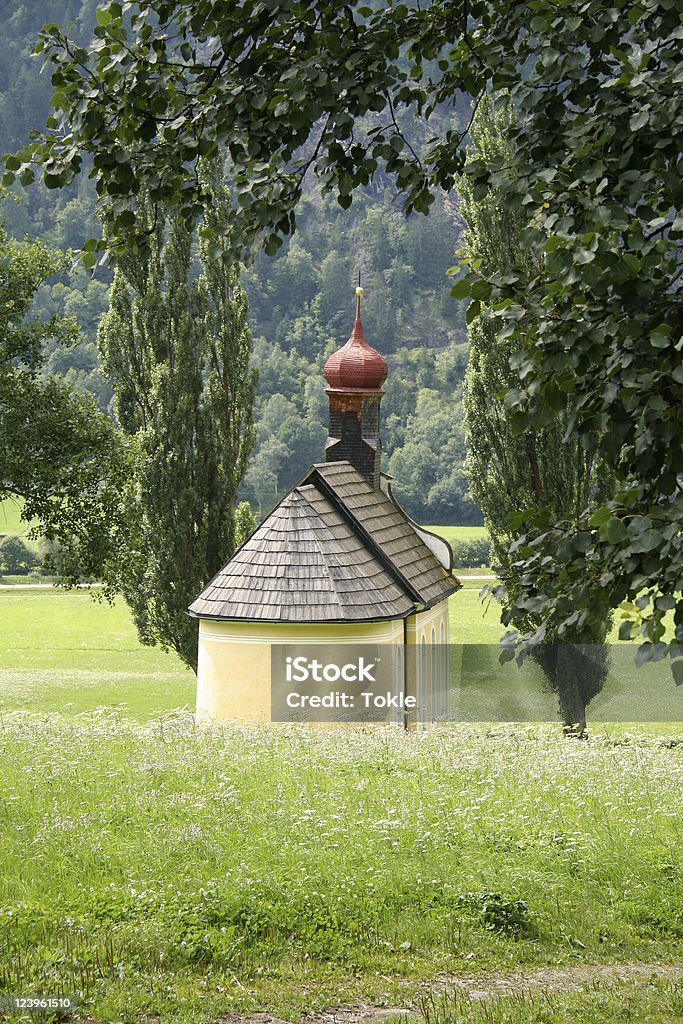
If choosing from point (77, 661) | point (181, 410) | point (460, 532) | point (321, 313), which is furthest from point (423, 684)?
point (321, 313)

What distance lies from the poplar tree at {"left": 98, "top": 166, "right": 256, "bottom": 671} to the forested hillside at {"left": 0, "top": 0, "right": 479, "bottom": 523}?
50031 mm

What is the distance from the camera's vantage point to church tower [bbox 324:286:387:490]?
22141 millimetres

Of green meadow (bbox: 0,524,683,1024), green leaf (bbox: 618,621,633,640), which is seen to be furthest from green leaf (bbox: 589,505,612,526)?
green meadow (bbox: 0,524,683,1024)

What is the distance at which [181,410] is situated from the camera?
867 inches

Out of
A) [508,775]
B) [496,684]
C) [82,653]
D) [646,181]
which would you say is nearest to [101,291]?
[82,653]

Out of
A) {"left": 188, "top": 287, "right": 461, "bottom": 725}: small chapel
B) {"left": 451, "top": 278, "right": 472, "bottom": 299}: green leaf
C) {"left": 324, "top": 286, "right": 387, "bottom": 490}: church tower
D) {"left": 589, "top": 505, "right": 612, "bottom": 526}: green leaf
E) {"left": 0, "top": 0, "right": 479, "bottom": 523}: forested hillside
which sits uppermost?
{"left": 0, "top": 0, "right": 479, "bottom": 523}: forested hillside

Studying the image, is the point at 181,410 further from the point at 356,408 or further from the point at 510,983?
the point at 510,983

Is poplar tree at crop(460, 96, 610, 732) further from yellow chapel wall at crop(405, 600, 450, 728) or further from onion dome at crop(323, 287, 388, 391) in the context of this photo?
onion dome at crop(323, 287, 388, 391)

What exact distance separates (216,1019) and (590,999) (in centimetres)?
182

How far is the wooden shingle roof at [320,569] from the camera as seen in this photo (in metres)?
17.0

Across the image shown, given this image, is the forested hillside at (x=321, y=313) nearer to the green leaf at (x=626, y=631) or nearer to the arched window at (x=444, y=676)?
the arched window at (x=444, y=676)

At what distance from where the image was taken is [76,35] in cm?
12119

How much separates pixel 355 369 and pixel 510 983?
1731 cm

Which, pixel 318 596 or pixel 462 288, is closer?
pixel 462 288
